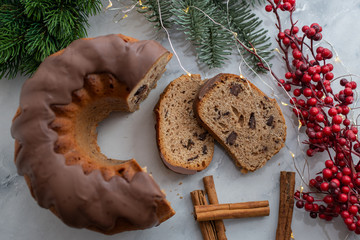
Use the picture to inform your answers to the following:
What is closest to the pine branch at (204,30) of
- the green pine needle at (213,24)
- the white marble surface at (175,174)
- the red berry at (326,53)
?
the green pine needle at (213,24)

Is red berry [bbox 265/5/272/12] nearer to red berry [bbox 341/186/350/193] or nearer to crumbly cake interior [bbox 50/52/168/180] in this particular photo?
crumbly cake interior [bbox 50/52/168/180]

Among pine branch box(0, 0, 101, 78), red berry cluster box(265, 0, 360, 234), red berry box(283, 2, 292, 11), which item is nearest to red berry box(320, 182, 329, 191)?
red berry cluster box(265, 0, 360, 234)

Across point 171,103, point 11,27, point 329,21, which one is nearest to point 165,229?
point 171,103

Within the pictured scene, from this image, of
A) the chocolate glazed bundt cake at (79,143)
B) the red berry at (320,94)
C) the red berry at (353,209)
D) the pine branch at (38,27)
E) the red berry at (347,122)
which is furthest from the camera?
the red berry at (320,94)

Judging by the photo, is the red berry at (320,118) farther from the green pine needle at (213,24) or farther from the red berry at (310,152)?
the green pine needle at (213,24)

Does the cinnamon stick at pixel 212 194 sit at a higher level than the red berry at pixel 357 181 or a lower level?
lower
